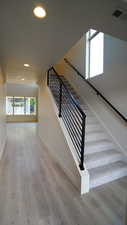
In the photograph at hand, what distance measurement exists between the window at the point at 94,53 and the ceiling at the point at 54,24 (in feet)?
5.21

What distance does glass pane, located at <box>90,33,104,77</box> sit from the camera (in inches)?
148

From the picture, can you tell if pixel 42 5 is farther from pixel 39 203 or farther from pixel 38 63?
pixel 39 203

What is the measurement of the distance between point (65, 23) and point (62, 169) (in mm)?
2606

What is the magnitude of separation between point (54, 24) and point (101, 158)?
2423mm

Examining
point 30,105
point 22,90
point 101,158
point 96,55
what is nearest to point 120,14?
point 101,158

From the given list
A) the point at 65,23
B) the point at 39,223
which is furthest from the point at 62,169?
the point at 65,23

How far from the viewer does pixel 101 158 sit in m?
2.63

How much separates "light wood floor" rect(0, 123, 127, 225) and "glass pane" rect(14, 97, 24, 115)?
868cm

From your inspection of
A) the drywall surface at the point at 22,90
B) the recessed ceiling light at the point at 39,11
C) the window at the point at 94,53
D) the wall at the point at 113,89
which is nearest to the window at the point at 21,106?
the drywall surface at the point at 22,90

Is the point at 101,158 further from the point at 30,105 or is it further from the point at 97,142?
the point at 30,105

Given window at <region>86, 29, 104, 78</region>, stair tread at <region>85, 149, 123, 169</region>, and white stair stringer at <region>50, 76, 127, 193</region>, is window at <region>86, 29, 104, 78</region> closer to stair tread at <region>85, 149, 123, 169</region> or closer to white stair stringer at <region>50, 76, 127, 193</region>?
white stair stringer at <region>50, 76, 127, 193</region>

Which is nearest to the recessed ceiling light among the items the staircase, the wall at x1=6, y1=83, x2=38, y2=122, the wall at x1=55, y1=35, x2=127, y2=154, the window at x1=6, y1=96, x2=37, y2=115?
the wall at x1=55, y1=35, x2=127, y2=154

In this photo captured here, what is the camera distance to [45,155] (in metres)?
3.70

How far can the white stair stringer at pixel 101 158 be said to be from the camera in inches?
91.6
